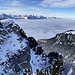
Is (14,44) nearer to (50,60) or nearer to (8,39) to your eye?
(8,39)

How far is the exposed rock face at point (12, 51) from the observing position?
330 feet

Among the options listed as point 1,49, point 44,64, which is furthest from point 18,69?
point 44,64

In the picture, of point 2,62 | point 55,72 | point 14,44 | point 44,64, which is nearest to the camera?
point 55,72

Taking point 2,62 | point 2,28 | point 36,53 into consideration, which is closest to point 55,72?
point 2,62

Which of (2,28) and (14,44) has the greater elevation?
(2,28)

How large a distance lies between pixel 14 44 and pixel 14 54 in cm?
868

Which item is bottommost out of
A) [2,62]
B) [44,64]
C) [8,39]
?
[44,64]

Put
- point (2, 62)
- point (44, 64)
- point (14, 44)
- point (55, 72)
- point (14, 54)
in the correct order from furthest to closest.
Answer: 1. point (44, 64)
2. point (14, 44)
3. point (14, 54)
4. point (2, 62)
5. point (55, 72)

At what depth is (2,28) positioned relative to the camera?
385 feet

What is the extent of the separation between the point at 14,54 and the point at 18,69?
851 centimetres

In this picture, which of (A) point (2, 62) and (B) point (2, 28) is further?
(B) point (2, 28)

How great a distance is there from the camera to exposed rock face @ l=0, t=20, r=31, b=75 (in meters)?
101

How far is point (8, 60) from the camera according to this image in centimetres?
10244

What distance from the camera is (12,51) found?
107 m
